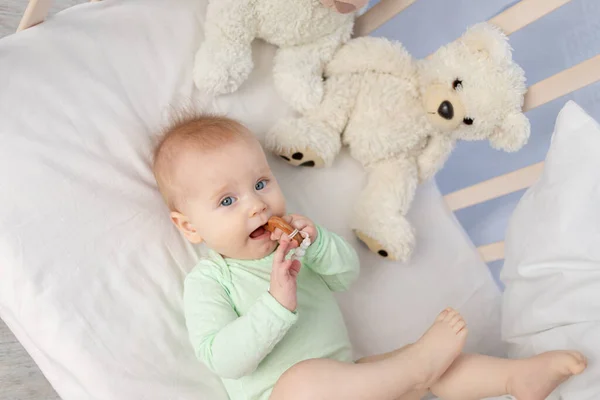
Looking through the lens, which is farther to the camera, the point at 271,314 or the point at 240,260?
the point at 240,260

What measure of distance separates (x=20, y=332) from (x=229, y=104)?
518mm

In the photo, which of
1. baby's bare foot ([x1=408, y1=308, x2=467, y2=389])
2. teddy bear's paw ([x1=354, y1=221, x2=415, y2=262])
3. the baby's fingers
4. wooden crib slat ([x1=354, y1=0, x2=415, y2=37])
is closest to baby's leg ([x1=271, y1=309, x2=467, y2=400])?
baby's bare foot ([x1=408, y1=308, x2=467, y2=389])

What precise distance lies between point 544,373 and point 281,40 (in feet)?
2.38

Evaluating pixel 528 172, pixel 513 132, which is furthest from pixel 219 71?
pixel 528 172

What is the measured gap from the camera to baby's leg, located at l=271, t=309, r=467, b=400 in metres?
0.77

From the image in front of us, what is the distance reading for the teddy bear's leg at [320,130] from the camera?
42.1 inches

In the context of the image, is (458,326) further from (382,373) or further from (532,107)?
(532,107)

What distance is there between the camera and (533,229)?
0.97 m

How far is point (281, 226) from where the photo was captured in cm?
84

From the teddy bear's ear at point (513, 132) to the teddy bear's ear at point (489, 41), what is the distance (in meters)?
0.10

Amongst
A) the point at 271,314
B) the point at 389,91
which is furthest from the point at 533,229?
the point at 271,314

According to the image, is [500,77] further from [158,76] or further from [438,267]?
[158,76]

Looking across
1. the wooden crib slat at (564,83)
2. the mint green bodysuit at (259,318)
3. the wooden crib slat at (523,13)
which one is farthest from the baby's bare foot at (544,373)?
the wooden crib slat at (523,13)

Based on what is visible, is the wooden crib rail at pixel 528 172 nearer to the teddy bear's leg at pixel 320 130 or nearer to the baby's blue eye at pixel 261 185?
the teddy bear's leg at pixel 320 130
